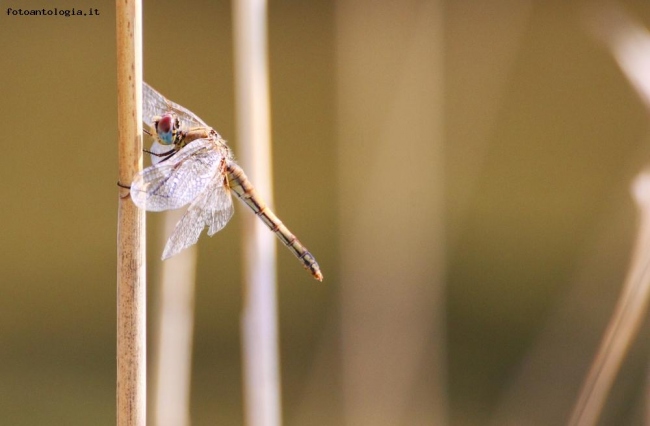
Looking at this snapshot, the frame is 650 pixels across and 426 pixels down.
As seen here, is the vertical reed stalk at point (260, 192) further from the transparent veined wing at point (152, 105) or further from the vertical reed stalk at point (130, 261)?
the vertical reed stalk at point (130, 261)

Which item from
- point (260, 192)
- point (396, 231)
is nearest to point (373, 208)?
point (396, 231)

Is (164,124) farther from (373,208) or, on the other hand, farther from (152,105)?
(373,208)

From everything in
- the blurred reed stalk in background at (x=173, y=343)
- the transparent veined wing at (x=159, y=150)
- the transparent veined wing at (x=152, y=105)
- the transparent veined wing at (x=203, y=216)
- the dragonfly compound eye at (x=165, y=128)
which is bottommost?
the blurred reed stalk in background at (x=173, y=343)

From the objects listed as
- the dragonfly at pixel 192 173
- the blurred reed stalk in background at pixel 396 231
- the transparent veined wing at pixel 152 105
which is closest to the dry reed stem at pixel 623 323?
the blurred reed stalk in background at pixel 396 231

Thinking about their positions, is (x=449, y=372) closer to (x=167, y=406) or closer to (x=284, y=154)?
(x=284, y=154)

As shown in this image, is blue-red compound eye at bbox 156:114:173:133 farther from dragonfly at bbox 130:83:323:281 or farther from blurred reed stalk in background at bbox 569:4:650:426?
blurred reed stalk in background at bbox 569:4:650:426

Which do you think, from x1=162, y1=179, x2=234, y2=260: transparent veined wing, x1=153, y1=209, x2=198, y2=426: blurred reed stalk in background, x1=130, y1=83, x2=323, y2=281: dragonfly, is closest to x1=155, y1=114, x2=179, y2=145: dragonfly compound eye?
x1=130, y1=83, x2=323, y2=281: dragonfly
